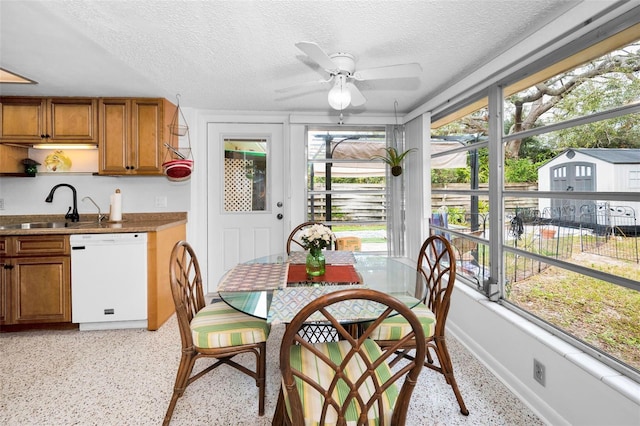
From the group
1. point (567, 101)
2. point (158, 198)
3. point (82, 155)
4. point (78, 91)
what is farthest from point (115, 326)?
point (567, 101)

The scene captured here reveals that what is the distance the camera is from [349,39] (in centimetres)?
202

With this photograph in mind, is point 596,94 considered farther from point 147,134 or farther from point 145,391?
point 147,134

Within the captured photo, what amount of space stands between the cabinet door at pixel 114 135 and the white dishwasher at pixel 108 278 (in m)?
0.82

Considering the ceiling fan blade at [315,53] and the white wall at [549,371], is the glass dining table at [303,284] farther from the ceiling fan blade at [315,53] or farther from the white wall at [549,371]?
the ceiling fan blade at [315,53]

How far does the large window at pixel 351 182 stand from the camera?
154 inches

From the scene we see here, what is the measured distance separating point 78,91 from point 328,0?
2.75m

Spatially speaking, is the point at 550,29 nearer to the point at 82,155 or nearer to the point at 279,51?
the point at 279,51

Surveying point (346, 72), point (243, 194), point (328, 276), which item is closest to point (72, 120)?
point (243, 194)

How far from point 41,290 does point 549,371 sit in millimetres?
3881

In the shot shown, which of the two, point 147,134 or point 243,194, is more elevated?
point 147,134

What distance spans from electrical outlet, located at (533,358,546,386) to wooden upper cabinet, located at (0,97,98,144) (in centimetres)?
417

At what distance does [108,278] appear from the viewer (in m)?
2.82

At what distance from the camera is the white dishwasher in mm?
2793

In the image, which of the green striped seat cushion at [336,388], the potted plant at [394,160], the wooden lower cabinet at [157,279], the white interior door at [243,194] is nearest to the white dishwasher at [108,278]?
the wooden lower cabinet at [157,279]
